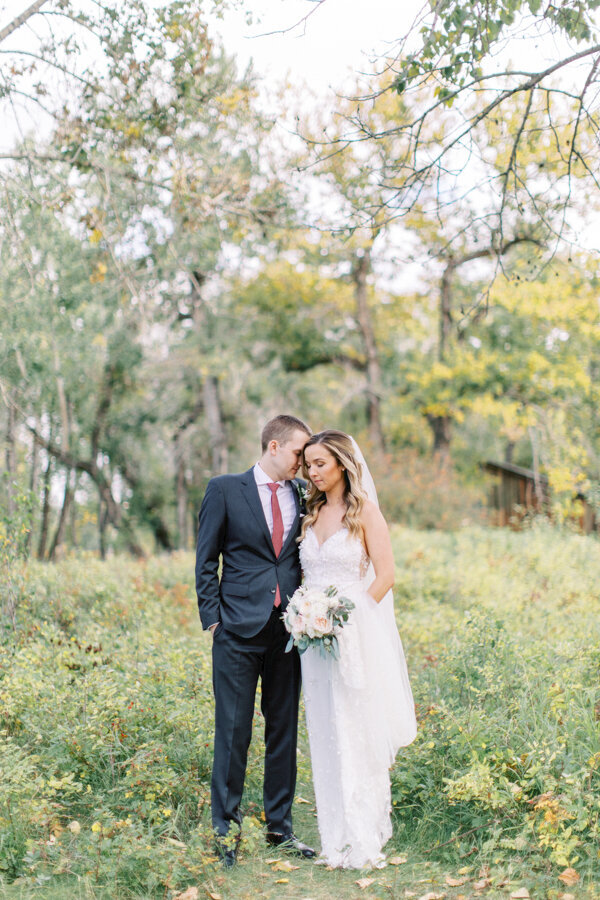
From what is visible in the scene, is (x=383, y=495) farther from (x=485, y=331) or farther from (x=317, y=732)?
(x=317, y=732)

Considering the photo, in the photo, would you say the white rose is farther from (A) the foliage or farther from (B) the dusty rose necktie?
(A) the foliage

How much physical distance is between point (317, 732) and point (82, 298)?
11857 mm

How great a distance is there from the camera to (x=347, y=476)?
4.80m

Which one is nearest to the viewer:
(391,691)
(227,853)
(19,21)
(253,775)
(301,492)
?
(227,853)

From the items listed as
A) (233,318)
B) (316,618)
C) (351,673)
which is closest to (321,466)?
(316,618)

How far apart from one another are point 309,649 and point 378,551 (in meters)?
0.68

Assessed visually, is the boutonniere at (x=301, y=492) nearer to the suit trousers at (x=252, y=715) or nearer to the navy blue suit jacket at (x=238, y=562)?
the navy blue suit jacket at (x=238, y=562)

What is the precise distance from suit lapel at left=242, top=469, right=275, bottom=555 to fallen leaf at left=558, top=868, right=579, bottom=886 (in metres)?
2.14

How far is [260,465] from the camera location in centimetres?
486

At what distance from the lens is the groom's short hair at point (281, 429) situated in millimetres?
4789

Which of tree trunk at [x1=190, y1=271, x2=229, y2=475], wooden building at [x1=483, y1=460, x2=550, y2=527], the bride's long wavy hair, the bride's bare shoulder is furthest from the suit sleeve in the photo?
wooden building at [x1=483, y1=460, x2=550, y2=527]

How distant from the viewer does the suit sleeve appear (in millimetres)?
4590

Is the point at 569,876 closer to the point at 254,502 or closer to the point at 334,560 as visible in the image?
the point at 334,560

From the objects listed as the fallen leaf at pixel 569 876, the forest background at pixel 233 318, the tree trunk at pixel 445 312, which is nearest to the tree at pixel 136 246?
the forest background at pixel 233 318
